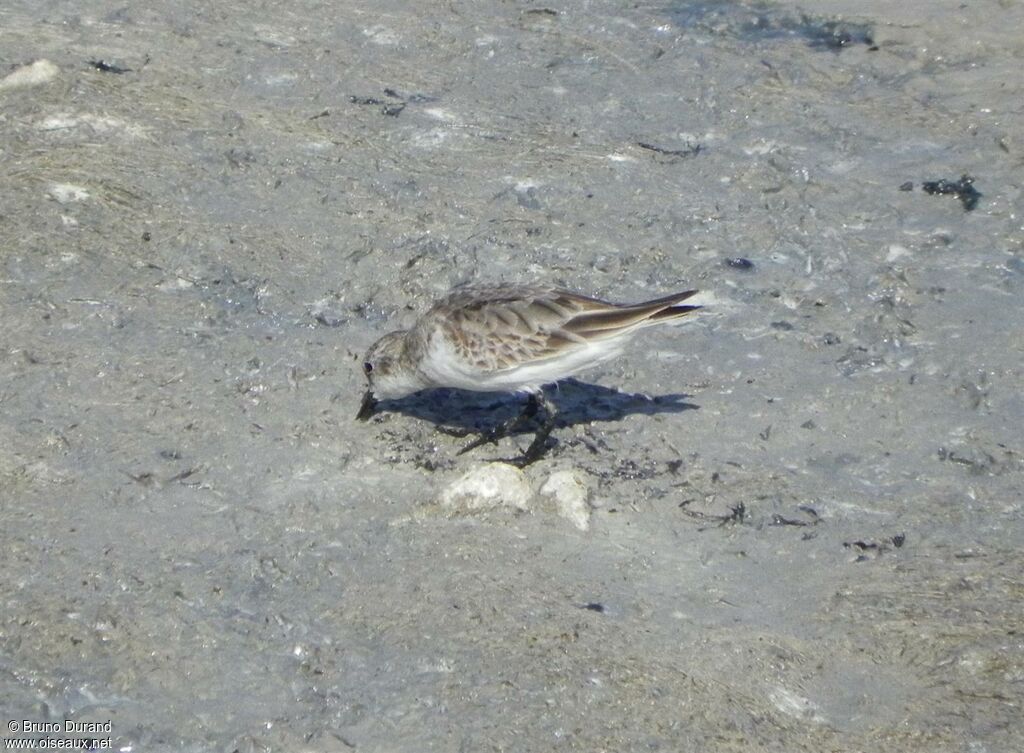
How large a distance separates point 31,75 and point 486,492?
4948 mm

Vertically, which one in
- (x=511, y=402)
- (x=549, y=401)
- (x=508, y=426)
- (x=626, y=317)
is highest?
(x=626, y=317)

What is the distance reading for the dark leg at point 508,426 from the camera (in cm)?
677

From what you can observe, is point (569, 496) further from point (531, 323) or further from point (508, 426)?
point (531, 323)

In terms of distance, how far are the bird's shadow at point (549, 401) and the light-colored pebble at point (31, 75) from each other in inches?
144

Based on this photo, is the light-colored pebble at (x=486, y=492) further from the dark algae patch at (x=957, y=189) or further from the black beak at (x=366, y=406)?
the dark algae patch at (x=957, y=189)

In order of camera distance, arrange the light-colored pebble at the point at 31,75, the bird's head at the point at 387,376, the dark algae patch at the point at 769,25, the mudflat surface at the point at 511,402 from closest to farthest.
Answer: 1. the mudflat surface at the point at 511,402
2. the bird's head at the point at 387,376
3. the light-colored pebble at the point at 31,75
4. the dark algae patch at the point at 769,25

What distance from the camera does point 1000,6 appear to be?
34.4 ft

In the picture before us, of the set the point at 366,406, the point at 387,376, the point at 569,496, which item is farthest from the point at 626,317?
the point at 366,406

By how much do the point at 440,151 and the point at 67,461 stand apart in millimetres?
3743

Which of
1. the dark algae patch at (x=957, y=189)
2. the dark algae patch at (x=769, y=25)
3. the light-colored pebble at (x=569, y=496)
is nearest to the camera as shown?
the light-colored pebble at (x=569, y=496)

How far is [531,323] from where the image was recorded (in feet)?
21.9

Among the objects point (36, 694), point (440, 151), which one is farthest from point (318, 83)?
point (36, 694)

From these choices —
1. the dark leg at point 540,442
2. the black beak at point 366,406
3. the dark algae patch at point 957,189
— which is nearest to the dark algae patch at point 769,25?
the dark algae patch at point 957,189

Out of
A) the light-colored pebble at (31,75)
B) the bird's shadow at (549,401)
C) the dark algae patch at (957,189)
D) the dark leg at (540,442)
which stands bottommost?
the bird's shadow at (549,401)
